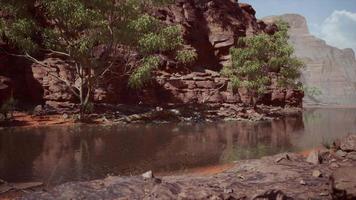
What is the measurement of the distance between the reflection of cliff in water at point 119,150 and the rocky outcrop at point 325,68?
108m

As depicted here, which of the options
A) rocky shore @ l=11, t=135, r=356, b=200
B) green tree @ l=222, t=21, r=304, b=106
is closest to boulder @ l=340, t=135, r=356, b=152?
rocky shore @ l=11, t=135, r=356, b=200

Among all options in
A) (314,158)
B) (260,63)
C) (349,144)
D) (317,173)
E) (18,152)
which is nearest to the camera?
(317,173)

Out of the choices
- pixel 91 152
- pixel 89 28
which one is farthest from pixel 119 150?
pixel 89 28

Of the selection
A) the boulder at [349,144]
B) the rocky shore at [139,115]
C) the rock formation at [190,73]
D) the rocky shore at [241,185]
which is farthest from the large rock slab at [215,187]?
the rock formation at [190,73]

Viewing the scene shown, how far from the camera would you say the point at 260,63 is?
33688 millimetres

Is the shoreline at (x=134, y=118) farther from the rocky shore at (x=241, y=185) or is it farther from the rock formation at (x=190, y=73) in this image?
the rocky shore at (x=241, y=185)

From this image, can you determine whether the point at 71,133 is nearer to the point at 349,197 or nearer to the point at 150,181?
the point at 150,181

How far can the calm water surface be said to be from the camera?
34.0ft

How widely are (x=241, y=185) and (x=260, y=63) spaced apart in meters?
26.8

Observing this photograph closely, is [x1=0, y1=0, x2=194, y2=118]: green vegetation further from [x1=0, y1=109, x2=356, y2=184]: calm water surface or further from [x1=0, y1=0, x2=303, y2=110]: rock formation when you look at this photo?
[x1=0, y1=109, x2=356, y2=184]: calm water surface

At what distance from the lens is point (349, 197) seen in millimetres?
6465

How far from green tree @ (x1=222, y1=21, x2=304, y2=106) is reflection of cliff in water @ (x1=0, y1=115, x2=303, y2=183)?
1339 centimetres

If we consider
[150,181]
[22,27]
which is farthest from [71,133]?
[150,181]

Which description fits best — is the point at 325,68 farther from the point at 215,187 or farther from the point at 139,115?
the point at 215,187
